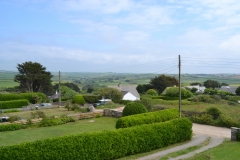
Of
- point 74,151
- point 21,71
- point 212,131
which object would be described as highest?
point 21,71

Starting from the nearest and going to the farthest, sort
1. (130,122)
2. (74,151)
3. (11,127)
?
1. (74,151)
2. (130,122)
3. (11,127)

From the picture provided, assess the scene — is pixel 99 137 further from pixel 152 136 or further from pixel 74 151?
pixel 152 136

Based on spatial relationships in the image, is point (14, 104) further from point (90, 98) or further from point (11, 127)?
point (11, 127)

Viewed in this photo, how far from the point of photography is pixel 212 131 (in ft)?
54.1

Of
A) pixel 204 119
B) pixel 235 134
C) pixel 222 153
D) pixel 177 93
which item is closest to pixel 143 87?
pixel 177 93

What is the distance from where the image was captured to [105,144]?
10.1 meters

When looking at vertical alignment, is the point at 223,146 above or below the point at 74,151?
below

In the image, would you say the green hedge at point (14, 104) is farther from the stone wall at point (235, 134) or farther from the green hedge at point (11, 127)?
the stone wall at point (235, 134)

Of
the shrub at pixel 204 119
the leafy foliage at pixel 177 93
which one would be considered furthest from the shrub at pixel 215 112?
the leafy foliage at pixel 177 93

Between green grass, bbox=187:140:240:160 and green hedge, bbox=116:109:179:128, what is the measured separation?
4166mm

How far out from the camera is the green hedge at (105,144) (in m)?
8.42

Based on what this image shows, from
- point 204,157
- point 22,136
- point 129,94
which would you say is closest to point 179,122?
point 204,157

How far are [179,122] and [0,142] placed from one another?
10.6m

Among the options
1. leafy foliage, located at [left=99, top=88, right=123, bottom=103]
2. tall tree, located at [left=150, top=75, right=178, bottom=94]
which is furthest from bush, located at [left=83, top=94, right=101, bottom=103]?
tall tree, located at [left=150, top=75, right=178, bottom=94]
